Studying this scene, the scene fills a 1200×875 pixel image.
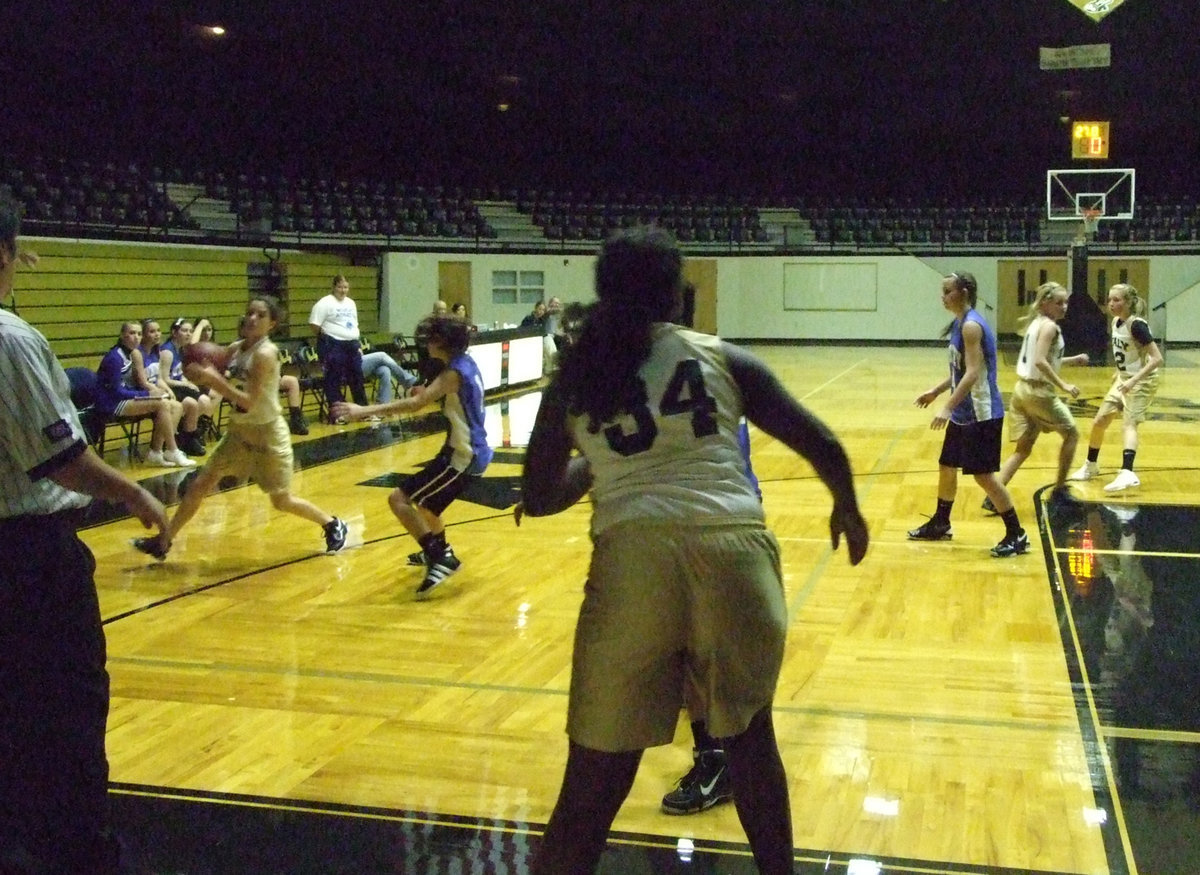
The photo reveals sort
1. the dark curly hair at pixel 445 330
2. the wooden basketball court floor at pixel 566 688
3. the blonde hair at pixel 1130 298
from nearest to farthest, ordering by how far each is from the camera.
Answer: the wooden basketball court floor at pixel 566 688
the dark curly hair at pixel 445 330
the blonde hair at pixel 1130 298

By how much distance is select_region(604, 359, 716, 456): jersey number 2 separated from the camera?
260cm

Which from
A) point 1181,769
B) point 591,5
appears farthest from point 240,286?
point 1181,769

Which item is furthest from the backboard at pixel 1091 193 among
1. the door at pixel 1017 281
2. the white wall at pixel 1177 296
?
the white wall at pixel 1177 296

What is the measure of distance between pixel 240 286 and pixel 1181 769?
18.6 metres

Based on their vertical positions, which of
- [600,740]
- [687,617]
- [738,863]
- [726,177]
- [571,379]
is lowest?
[738,863]

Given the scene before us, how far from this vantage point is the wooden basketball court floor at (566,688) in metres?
3.61

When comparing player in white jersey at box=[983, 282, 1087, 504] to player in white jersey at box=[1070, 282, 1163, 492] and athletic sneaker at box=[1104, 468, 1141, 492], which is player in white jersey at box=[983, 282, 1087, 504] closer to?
athletic sneaker at box=[1104, 468, 1141, 492]

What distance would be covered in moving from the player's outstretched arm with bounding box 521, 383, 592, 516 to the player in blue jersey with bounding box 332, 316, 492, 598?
3790 millimetres

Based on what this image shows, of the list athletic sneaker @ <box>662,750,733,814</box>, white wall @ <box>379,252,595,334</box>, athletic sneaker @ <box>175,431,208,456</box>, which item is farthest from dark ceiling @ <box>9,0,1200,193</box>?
athletic sneaker @ <box>662,750,733,814</box>

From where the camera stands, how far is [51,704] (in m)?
2.83

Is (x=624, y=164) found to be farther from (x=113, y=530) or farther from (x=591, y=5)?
(x=113, y=530)

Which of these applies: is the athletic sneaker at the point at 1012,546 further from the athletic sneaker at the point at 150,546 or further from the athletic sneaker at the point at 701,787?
the athletic sneaker at the point at 150,546

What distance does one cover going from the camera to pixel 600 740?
8.46 ft

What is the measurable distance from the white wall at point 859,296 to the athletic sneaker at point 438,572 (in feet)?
67.7
